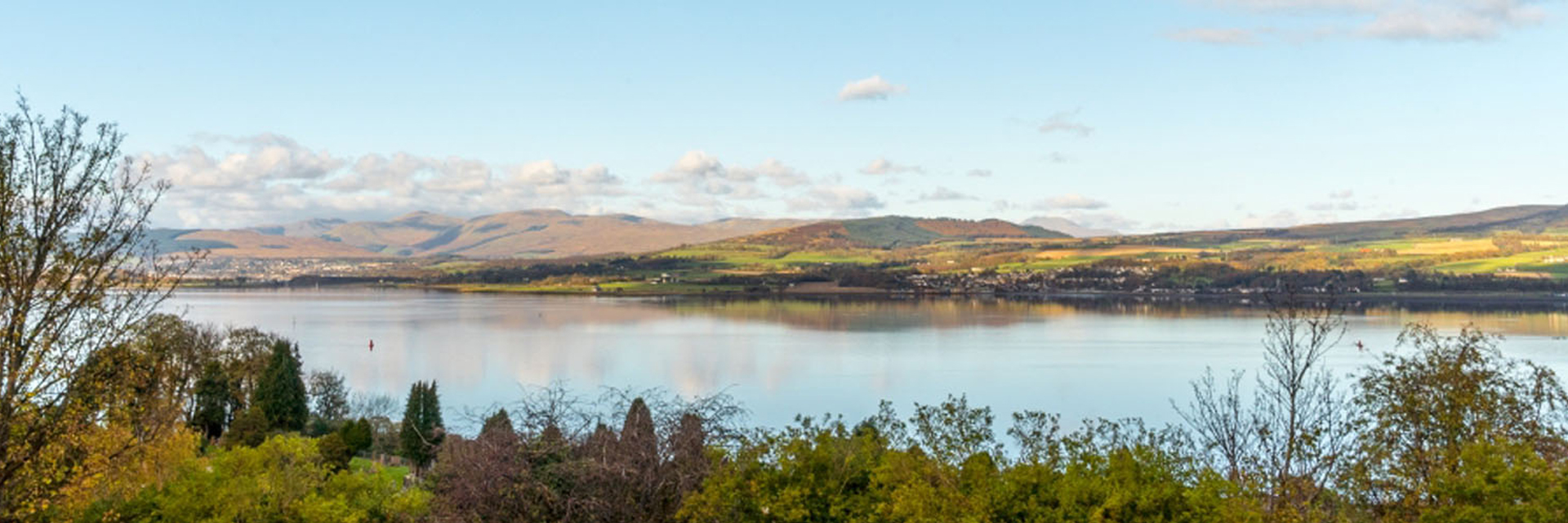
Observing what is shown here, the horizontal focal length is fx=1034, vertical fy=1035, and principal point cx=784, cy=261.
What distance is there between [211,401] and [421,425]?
1001cm

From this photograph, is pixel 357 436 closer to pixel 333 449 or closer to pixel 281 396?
pixel 333 449

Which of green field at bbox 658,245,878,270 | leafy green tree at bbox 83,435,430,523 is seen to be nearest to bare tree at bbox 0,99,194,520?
leafy green tree at bbox 83,435,430,523

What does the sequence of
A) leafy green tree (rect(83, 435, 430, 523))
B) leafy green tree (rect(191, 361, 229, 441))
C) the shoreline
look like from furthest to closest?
the shoreline → leafy green tree (rect(191, 361, 229, 441)) → leafy green tree (rect(83, 435, 430, 523))

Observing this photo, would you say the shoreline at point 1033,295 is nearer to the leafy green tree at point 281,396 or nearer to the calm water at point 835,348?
the calm water at point 835,348

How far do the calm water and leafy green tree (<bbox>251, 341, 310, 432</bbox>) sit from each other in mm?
5568

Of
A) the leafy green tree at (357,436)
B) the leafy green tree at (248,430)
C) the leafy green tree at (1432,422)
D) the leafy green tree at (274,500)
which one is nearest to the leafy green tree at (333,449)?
the leafy green tree at (357,436)

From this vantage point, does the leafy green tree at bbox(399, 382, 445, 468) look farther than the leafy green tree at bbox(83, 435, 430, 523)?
Yes

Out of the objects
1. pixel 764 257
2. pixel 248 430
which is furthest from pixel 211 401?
pixel 764 257

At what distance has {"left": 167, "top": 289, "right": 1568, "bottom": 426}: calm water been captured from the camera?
153 feet

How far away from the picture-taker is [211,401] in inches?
1428

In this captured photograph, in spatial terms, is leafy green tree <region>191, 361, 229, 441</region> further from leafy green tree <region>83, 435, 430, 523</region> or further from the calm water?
leafy green tree <region>83, 435, 430, 523</region>

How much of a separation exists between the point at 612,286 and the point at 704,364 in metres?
90.6

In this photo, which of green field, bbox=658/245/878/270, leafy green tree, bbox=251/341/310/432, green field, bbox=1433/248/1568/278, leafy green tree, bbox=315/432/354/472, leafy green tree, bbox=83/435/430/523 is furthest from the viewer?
green field, bbox=658/245/878/270

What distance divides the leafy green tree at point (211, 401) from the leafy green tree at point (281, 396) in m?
1.11
